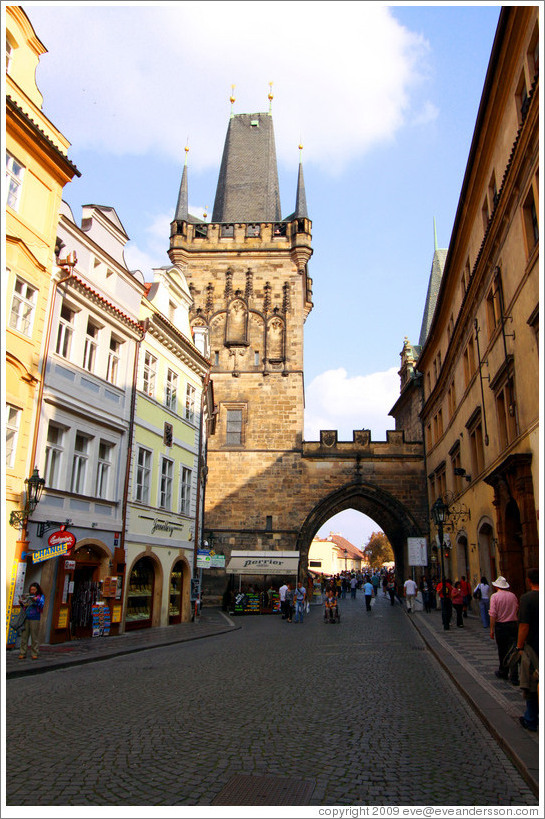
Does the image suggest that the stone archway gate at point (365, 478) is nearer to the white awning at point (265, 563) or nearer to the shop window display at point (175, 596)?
the white awning at point (265, 563)

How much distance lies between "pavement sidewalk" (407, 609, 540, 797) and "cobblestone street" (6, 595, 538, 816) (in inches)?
5.6

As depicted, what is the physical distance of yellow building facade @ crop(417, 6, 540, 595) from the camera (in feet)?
41.6

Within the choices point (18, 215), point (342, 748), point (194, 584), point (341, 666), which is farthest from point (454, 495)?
point (342, 748)

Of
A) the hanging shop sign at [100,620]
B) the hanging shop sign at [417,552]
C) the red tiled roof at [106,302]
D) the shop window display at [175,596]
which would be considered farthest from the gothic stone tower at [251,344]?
the hanging shop sign at [100,620]

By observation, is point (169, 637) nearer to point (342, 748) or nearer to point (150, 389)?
point (150, 389)

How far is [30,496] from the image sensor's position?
13656mm

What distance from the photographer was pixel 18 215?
1392 cm

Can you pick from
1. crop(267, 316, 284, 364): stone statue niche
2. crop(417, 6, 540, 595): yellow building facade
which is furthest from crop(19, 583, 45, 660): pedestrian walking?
crop(267, 316, 284, 364): stone statue niche

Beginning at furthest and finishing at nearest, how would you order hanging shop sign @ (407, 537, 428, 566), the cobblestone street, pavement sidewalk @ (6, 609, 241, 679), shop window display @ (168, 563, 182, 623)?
hanging shop sign @ (407, 537, 428, 566) < shop window display @ (168, 563, 182, 623) < pavement sidewalk @ (6, 609, 241, 679) < the cobblestone street

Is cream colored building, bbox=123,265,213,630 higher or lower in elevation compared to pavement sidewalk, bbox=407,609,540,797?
higher

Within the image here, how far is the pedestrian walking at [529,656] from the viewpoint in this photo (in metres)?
6.11

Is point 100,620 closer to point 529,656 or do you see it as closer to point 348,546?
point 529,656

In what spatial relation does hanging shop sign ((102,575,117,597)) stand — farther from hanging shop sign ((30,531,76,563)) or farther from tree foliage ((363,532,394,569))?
tree foliage ((363,532,394,569))

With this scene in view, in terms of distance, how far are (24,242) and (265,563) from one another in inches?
819
